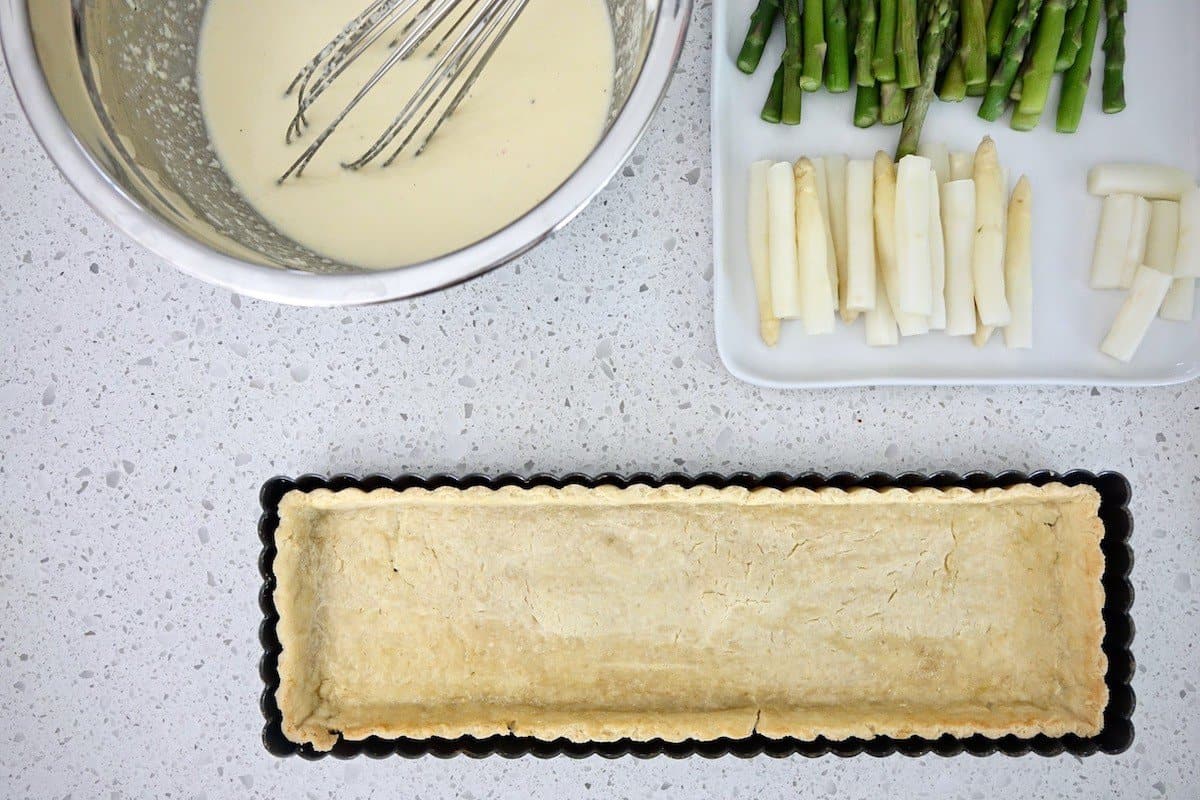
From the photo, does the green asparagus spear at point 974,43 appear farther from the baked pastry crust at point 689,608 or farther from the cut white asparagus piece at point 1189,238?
the baked pastry crust at point 689,608

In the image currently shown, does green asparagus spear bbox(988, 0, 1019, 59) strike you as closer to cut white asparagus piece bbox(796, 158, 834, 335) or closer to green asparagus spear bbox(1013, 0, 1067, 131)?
green asparagus spear bbox(1013, 0, 1067, 131)

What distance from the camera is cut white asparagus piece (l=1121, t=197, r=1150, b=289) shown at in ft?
4.06

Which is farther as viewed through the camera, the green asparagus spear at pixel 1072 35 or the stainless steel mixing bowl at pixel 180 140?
the green asparagus spear at pixel 1072 35

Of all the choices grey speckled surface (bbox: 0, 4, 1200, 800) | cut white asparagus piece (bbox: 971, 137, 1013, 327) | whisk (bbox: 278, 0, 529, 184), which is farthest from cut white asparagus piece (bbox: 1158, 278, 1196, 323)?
whisk (bbox: 278, 0, 529, 184)

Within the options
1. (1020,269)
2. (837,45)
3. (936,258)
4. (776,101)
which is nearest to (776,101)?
(776,101)

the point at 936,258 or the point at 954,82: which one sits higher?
the point at 954,82

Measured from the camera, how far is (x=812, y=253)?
1.21 meters

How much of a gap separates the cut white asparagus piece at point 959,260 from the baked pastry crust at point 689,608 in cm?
27

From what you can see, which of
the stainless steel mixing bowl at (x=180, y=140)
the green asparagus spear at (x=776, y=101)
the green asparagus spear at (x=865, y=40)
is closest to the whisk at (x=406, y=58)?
the stainless steel mixing bowl at (x=180, y=140)

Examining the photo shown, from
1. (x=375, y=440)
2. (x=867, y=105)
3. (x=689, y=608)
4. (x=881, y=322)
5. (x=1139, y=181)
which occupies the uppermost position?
(x=867, y=105)

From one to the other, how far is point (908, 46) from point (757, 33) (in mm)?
218

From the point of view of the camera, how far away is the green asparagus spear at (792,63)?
1.22 metres

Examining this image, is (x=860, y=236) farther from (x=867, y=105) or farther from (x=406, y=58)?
(x=406, y=58)

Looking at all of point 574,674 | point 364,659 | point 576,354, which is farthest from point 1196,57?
point 364,659
